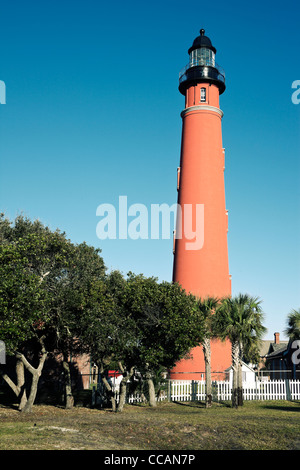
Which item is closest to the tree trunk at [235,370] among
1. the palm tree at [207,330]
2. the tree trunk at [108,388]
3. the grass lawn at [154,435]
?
the palm tree at [207,330]

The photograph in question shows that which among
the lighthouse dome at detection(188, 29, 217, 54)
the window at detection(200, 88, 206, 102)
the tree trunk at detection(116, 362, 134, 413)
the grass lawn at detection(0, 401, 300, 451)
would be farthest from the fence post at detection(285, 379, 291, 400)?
the lighthouse dome at detection(188, 29, 217, 54)

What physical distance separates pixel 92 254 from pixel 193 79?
20583 mm

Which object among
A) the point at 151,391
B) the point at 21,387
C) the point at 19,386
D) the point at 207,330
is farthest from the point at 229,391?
the point at 19,386

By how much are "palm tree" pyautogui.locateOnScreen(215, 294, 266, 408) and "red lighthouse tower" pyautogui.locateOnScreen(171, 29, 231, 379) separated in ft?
30.2

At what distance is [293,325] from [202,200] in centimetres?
1283

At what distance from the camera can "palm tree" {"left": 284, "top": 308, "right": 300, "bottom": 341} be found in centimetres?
3134

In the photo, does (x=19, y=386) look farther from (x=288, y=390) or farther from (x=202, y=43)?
(x=202, y=43)

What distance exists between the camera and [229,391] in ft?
106

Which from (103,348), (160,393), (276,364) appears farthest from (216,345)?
(276,364)

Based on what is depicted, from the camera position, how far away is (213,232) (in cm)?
3809

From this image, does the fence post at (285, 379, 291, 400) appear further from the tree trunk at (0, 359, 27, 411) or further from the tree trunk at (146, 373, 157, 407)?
the tree trunk at (0, 359, 27, 411)

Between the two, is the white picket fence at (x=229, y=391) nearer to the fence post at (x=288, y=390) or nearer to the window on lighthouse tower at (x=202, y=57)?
the fence post at (x=288, y=390)
